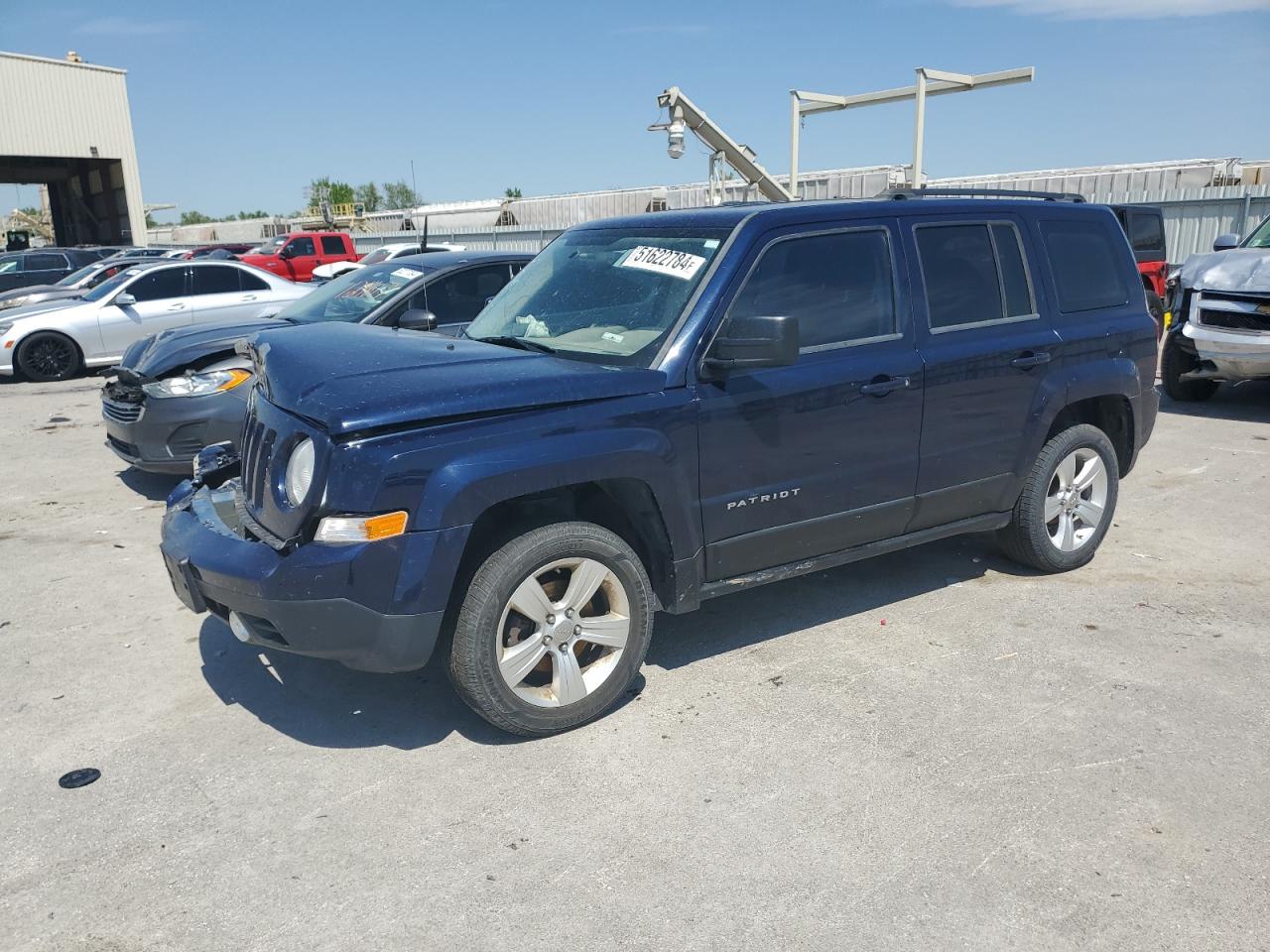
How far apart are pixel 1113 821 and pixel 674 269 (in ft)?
8.45

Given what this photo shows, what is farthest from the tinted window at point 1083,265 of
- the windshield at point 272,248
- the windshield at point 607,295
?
the windshield at point 272,248

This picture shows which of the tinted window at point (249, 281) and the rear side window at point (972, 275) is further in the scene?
the tinted window at point (249, 281)

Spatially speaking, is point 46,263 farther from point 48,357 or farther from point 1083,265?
point 1083,265

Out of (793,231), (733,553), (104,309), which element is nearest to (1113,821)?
(733,553)

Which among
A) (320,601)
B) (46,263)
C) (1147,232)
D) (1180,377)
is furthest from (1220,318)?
(46,263)

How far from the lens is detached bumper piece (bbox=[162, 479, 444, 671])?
10.8 ft

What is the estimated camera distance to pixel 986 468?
16.0 feet

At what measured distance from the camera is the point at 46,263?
2311cm

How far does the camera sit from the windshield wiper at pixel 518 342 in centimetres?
416

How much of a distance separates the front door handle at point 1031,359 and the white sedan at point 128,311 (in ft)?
29.8

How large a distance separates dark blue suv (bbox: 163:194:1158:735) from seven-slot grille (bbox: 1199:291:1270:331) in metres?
4.98

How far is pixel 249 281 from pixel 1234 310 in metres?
10.8

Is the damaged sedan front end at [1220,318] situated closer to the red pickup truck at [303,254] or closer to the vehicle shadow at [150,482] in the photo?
the vehicle shadow at [150,482]

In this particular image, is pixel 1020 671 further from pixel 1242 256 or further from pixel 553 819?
pixel 1242 256
